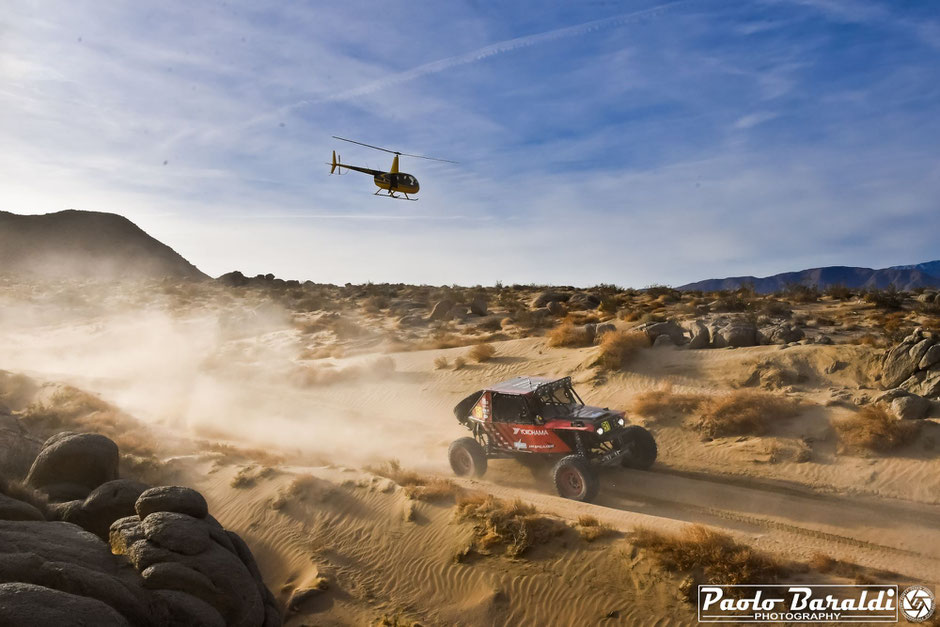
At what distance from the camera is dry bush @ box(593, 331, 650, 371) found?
2041cm

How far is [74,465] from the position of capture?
11.2 meters

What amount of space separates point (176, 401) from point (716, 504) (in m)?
21.1

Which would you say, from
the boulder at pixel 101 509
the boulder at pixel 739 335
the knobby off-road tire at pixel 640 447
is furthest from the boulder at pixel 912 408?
the boulder at pixel 101 509

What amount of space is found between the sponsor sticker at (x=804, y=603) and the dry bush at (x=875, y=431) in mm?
5766

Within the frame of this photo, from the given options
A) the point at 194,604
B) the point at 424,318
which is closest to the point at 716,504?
the point at 194,604

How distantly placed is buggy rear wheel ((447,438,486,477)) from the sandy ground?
0.36m

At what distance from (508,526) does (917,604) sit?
5980 millimetres

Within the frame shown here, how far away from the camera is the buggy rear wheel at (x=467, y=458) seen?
13.7 meters

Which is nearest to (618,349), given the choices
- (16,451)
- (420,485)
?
(420,485)

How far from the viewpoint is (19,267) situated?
87750 millimetres

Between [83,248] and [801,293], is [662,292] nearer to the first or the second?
[801,293]

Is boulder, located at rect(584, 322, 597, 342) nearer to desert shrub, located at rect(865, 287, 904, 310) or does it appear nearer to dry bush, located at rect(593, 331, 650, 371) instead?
dry bush, located at rect(593, 331, 650, 371)

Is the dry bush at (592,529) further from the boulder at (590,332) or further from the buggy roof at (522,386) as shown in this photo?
the boulder at (590,332)

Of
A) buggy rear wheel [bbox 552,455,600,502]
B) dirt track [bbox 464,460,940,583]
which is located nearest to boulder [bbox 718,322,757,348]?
dirt track [bbox 464,460,940,583]
